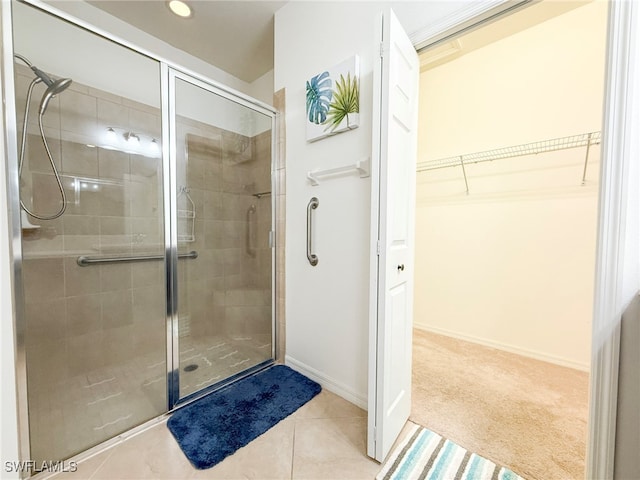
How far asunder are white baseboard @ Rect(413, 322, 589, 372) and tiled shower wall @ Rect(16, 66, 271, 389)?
1.85 meters

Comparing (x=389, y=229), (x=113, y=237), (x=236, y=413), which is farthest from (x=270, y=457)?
(x=113, y=237)

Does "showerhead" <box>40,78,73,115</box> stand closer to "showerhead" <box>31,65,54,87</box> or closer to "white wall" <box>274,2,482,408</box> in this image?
"showerhead" <box>31,65,54,87</box>

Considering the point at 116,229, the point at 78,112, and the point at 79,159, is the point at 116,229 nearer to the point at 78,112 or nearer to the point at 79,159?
the point at 79,159

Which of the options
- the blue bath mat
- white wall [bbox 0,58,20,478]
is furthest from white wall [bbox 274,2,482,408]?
white wall [bbox 0,58,20,478]

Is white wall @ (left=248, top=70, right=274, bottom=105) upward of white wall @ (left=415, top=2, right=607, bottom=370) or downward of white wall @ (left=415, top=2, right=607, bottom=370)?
upward

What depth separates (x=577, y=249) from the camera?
198 cm

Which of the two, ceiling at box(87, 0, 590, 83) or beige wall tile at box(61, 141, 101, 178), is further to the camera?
ceiling at box(87, 0, 590, 83)

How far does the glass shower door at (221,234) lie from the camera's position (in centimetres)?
172

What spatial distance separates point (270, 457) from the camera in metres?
1.20

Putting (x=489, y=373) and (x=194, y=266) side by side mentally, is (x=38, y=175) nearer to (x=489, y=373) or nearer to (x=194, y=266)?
(x=194, y=266)

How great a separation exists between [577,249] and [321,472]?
2415 millimetres

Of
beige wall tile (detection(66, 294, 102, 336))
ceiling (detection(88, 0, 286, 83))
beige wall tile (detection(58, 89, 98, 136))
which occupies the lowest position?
beige wall tile (detection(66, 294, 102, 336))

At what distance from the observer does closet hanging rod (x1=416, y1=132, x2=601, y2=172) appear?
6.30 ft

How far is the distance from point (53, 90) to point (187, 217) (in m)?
0.93
